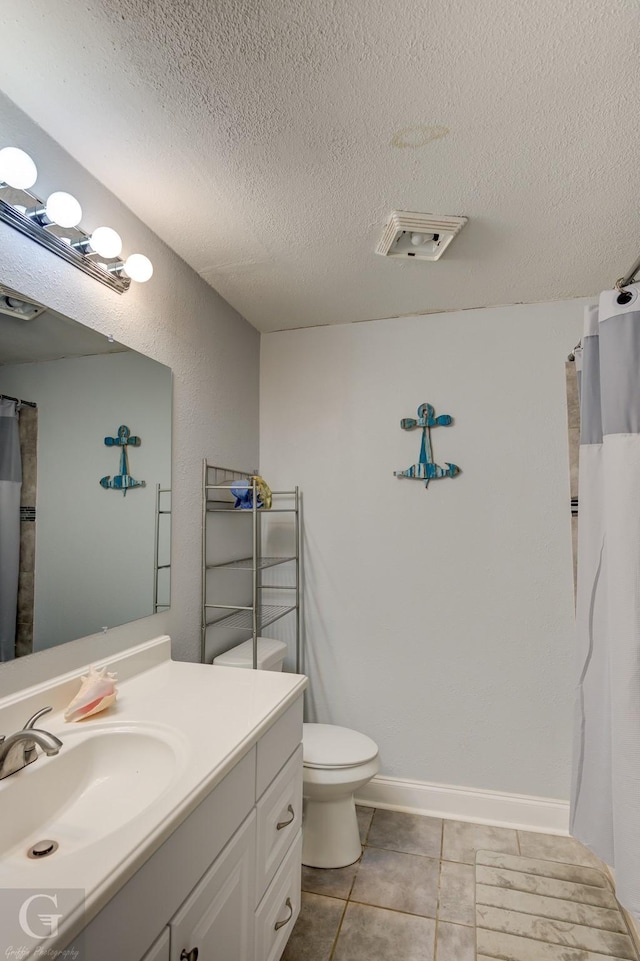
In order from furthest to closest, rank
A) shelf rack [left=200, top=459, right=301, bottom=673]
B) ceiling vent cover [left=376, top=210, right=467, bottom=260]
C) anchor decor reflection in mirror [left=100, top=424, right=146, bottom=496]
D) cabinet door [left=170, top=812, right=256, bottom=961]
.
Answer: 1. shelf rack [left=200, top=459, right=301, bottom=673]
2. ceiling vent cover [left=376, top=210, right=467, bottom=260]
3. anchor decor reflection in mirror [left=100, top=424, right=146, bottom=496]
4. cabinet door [left=170, top=812, right=256, bottom=961]

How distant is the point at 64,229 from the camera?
1.19 meters

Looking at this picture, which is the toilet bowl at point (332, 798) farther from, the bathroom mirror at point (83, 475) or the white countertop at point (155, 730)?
the bathroom mirror at point (83, 475)

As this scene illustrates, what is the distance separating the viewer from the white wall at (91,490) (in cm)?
121

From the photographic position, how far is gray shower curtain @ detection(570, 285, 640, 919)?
43.1 inches

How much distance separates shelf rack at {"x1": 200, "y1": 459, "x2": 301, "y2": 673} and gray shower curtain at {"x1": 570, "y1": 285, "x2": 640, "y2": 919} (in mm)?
1117

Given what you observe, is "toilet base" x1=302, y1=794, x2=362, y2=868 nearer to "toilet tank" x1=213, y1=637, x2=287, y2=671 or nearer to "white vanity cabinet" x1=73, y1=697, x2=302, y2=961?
"white vanity cabinet" x1=73, y1=697, x2=302, y2=961

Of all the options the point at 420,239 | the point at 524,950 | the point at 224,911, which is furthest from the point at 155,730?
the point at 420,239

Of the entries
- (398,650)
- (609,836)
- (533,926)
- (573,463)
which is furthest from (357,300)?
(533,926)

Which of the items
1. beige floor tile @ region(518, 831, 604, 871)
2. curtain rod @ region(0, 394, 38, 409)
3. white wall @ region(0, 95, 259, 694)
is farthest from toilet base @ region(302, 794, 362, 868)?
curtain rod @ region(0, 394, 38, 409)

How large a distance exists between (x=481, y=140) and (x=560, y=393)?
1.19m

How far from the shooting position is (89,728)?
112 centimetres

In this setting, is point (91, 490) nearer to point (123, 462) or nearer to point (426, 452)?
point (123, 462)

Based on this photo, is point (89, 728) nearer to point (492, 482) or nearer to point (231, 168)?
point (231, 168)

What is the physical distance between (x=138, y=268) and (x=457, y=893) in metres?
2.35
